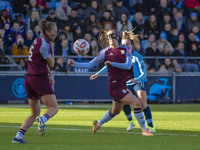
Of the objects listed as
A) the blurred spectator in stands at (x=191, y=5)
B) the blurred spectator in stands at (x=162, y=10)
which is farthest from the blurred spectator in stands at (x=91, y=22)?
the blurred spectator in stands at (x=191, y=5)

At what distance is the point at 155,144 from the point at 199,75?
16.5 m

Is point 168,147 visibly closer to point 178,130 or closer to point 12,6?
point 178,130

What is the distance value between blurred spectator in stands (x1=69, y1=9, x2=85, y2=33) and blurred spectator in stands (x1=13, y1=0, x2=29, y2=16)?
88.0 inches

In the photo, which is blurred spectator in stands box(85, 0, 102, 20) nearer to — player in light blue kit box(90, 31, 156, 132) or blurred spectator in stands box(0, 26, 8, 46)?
blurred spectator in stands box(0, 26, 8, 46)

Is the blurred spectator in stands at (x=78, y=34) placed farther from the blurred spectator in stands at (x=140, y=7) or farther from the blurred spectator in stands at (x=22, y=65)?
the blurred spectator in stands at (x=140, y=7)

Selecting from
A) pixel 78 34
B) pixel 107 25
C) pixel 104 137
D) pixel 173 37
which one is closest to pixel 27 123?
pixel 104 137

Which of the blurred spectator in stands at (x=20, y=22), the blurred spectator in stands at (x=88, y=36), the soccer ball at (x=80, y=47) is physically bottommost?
the blurred spectator in stands at (x=88, y=36)

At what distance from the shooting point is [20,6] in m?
25.0

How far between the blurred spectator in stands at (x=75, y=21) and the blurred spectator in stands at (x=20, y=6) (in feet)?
7.34

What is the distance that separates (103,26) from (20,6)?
4.08m

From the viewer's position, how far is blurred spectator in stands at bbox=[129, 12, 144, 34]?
1033 inches

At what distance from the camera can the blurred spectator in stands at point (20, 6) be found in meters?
24.9

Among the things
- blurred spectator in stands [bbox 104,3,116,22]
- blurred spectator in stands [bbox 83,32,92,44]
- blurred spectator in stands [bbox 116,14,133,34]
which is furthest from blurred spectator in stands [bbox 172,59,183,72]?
blurred spectator in stands [bbox 83,32,92,44]

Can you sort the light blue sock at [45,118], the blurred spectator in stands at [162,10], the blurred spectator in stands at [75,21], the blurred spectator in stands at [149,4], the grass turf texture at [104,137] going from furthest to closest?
the blurred spectator in stands at [149,4], the blurred spectator in stands at [162,10], the blurred spectator in stands at [75,21], the light blue sock at [45,118], the grass turf texture at [104,137]
